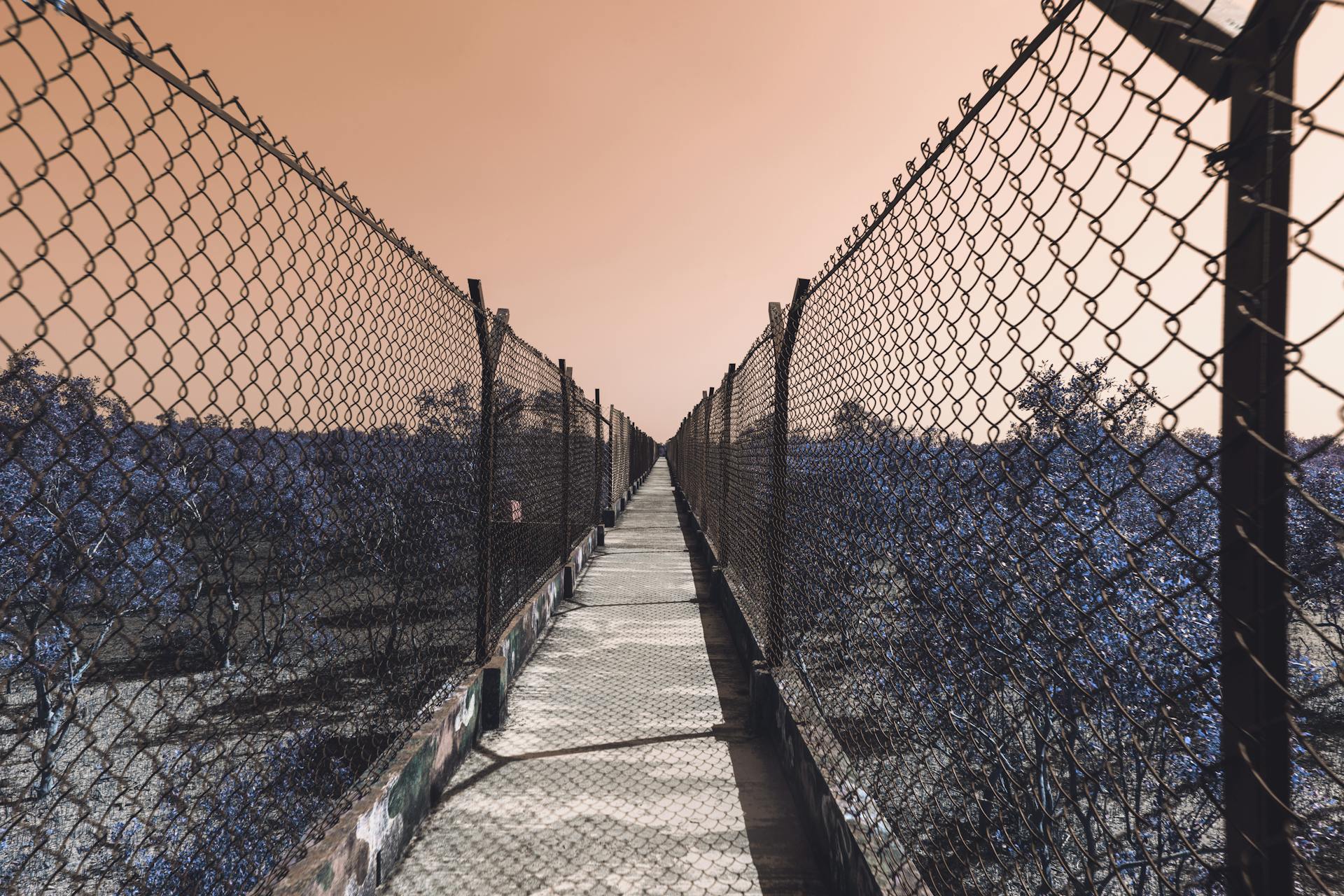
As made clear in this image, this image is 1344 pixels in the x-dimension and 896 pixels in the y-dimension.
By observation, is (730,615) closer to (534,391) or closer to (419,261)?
(534,391)

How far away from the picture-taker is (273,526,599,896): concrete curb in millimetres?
2059

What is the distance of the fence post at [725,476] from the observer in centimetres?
720

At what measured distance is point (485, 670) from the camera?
378 cm

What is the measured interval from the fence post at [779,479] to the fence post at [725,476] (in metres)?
2.84

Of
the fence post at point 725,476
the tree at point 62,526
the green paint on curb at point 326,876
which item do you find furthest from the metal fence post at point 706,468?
the green paint on curb at point 326,876

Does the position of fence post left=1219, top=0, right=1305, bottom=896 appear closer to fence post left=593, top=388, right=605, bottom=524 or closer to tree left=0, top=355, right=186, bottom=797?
tree left=0, top=355, right=186, bottom=797

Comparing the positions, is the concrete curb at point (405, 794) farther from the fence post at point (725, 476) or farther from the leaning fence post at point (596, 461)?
the leaning fence post at point (596, 461)

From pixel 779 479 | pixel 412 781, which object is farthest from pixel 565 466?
pixel 412 781

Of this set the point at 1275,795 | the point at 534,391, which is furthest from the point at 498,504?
the point at 1275,795

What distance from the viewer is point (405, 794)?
267 cm

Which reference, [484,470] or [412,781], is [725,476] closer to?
[484,470]

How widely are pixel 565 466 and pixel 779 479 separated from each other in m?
3.88

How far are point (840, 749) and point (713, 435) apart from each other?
7.28m

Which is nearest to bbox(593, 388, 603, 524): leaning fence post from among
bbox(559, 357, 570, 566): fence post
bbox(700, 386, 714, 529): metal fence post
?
bbox(700, 386, 714, 529): metal fence post
